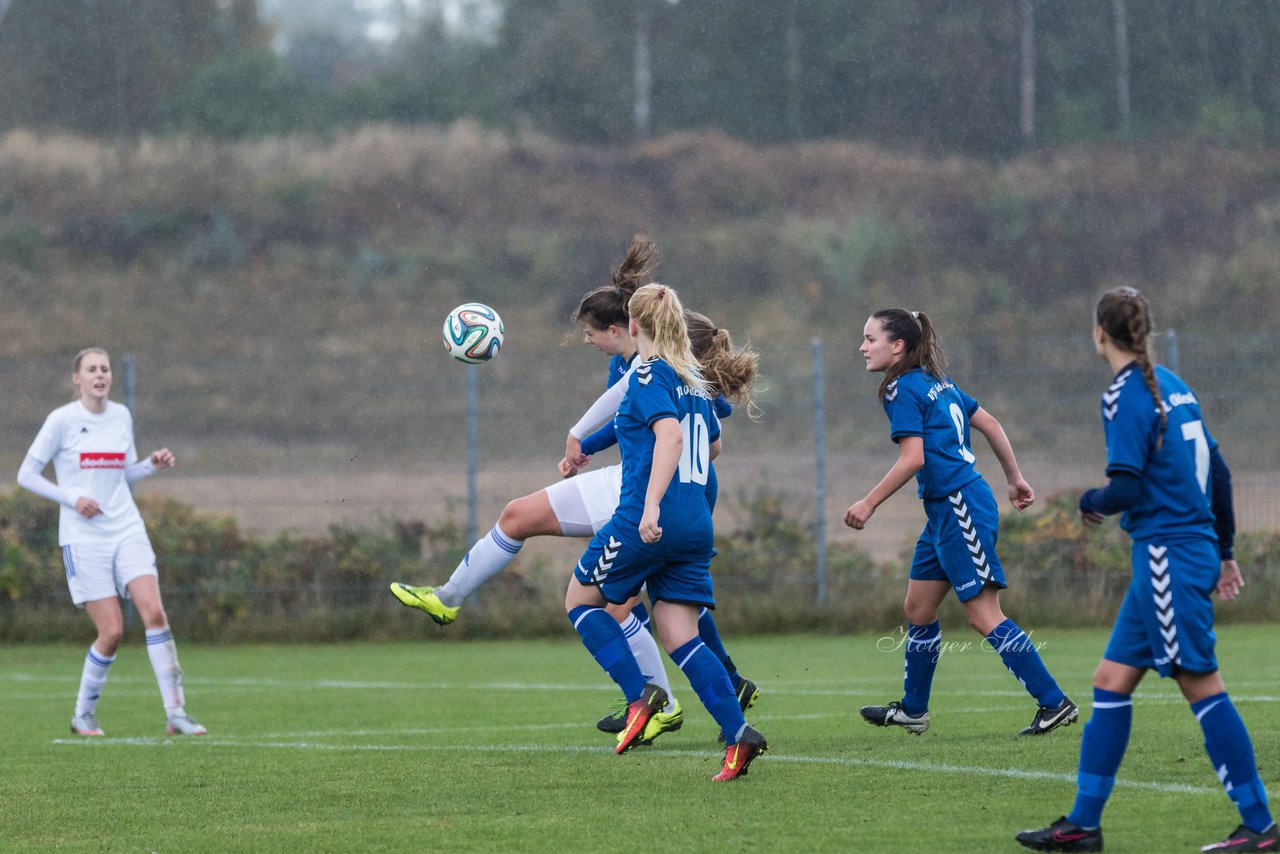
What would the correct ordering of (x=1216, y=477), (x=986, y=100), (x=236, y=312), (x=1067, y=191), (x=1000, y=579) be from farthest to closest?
1. (x=986, y=100)
2. (x=1067, y=191)
3. (x=236, y=312)
4. (x=1000, y=579)
5. (x=1216, y=477)

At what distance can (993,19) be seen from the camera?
4600 cm

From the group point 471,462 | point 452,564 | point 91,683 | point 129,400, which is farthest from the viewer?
point 471,462

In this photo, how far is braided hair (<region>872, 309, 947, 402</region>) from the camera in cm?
772

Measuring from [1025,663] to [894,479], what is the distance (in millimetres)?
1030

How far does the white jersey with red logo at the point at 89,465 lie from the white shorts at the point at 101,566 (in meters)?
0.05

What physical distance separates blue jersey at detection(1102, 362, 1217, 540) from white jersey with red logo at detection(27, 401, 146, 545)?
6223 mm

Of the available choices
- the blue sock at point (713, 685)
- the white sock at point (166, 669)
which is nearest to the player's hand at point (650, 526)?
the blue sock at point (713, 685)

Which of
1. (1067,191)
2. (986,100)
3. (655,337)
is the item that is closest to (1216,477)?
(655,337)

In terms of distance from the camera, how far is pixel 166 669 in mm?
9477

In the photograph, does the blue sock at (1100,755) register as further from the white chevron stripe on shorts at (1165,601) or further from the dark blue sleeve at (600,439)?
the dark blue sleeve at (600,439)

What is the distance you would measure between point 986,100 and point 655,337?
40438mm

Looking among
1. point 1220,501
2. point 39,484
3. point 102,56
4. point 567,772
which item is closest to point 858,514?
point 567,772

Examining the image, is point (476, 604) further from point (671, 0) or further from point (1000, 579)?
point (671, 0)

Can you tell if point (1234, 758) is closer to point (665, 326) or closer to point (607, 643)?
point (665, 326)
